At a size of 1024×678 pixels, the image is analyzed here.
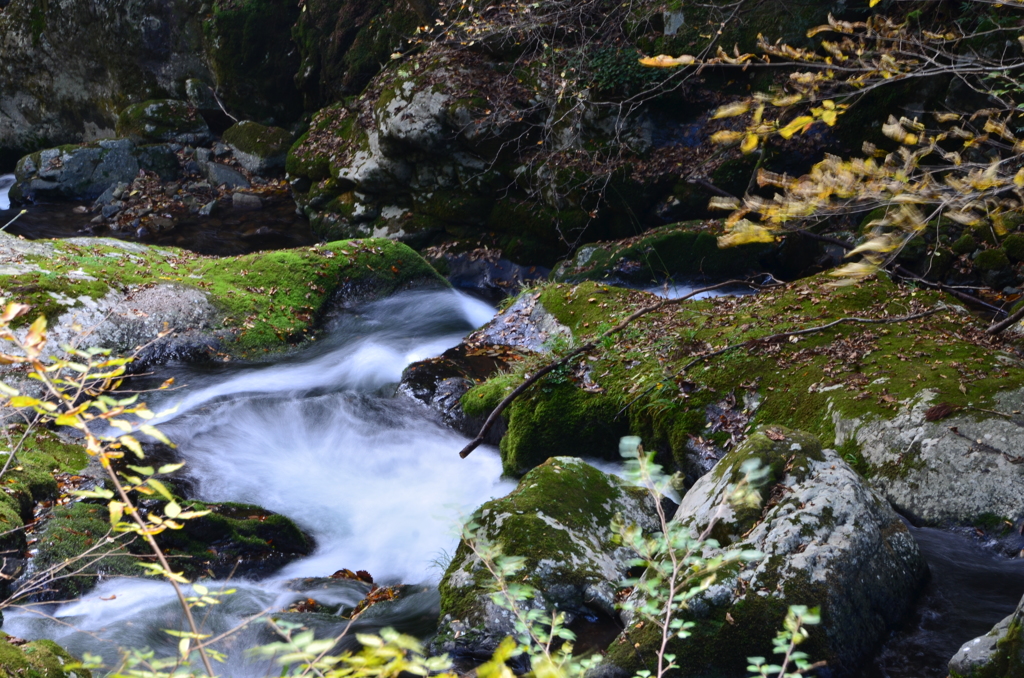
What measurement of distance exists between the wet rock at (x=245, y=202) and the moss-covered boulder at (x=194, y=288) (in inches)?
202

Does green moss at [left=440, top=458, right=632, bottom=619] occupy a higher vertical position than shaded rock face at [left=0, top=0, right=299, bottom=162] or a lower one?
lower

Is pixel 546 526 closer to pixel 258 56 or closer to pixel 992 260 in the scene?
pixel 992 260

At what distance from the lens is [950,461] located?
4426 millimetres

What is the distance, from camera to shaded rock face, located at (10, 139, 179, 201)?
1725 centimetres

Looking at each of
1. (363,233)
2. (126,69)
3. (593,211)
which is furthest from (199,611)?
(126,69)

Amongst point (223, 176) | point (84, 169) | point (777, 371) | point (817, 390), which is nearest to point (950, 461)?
point (817, 390)

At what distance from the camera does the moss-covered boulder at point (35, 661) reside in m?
2.73

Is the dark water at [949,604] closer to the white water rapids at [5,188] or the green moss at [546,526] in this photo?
the green moss at [546,526]

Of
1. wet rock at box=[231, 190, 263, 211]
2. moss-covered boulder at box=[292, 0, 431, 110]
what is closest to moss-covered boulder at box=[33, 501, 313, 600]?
wet rock at box=[231, 190, 263, 211]

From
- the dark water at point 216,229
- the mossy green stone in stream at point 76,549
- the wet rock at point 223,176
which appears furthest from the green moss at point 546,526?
the wet rock at point 223,176

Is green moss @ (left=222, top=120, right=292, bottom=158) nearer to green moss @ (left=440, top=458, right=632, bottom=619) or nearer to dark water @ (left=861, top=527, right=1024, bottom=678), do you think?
green moss @ (left=440, top=458, right=632, bottom=619)

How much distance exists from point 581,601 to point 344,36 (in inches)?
687

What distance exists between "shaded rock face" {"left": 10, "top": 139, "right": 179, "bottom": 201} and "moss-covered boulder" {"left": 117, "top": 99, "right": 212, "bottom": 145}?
1.01m

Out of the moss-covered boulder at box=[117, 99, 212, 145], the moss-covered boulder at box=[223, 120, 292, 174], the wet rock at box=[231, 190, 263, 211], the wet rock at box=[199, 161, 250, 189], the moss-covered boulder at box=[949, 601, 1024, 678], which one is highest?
the moss-covered boulder at box=[117, 99, 212, 145]
